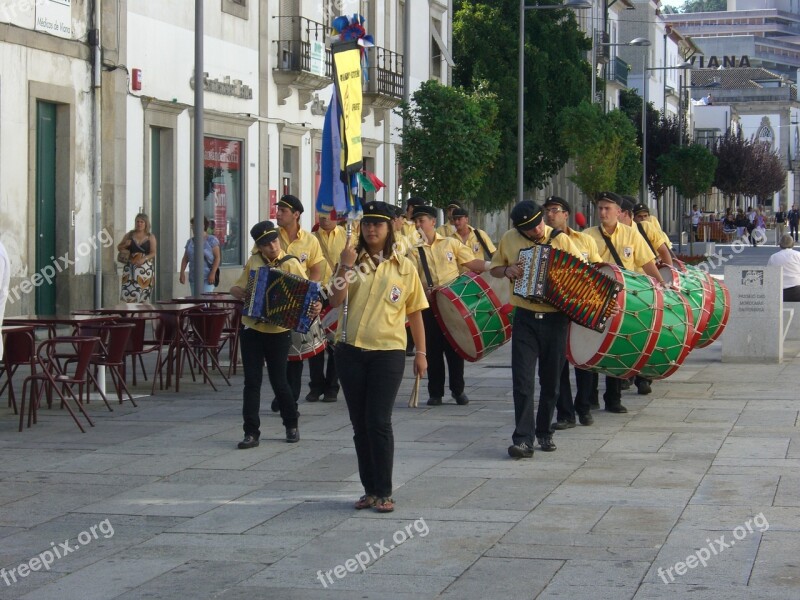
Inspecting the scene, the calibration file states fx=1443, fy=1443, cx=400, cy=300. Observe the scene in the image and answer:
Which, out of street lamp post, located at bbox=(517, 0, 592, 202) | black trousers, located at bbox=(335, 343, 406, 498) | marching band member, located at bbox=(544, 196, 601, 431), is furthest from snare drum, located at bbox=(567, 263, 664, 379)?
street lamp post, located at bbox=(517, 0, 592, 202)

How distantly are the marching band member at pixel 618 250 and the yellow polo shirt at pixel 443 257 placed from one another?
1.44 metres

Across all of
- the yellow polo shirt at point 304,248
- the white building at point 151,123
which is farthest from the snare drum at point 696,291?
the white building at point 151,123

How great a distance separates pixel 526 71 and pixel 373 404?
39568mm

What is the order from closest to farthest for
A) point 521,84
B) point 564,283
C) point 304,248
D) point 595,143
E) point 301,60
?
point 564,283, point 304,248, point 301,60, point 521,84, point 595,143

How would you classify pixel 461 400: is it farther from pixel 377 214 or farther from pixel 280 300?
pixel 377 214

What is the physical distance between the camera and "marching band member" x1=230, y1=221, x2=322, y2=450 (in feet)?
Result: 34.7

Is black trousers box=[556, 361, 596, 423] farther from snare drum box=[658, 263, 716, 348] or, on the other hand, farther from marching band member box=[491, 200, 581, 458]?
snare drum box=[658, 263, 716, 348]

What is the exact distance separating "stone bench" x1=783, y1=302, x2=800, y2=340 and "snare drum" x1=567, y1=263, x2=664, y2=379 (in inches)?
286

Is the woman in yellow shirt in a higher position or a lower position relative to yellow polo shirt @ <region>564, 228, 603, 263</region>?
lower

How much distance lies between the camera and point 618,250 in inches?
498

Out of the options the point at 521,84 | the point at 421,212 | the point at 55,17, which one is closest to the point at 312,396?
the point at 421,212

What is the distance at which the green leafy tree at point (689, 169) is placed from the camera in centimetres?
6066

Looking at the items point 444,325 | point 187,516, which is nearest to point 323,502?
point 187,516

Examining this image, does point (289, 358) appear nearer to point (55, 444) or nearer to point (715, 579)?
point (55, 444)
